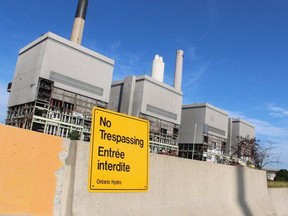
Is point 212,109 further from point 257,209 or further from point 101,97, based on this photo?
point 257,209

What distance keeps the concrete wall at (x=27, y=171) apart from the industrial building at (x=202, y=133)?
82.5 m

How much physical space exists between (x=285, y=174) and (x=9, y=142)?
29217 millimetres

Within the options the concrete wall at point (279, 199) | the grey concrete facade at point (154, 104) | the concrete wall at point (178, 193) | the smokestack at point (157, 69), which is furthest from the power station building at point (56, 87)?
the concrete wall at point (178, 193)

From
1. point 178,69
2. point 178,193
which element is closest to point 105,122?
point 178,193

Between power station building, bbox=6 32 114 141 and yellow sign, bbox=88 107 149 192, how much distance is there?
51.5 metres

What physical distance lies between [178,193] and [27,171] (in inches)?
137

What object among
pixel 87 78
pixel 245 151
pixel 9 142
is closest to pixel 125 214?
pixel 9 142

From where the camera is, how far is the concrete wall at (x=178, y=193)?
15.6ft

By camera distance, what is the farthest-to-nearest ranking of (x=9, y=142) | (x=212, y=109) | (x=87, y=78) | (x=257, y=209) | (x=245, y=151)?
1. (x=212, y=109)
2. (x=245, y=151)
3. (x=87, y=78)
4. (x=257, y=209)
5. (x=9, y=142)

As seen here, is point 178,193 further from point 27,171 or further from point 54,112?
point 54,112

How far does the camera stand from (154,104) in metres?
72.2

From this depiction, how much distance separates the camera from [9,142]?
13.0 ft

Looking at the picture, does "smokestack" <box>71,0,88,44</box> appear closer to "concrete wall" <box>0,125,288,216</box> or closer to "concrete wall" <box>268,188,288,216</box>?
"concrete wall" <box>268,188,288,216</box>

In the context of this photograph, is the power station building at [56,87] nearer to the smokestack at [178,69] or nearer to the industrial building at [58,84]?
the industrial building at [58,84]
